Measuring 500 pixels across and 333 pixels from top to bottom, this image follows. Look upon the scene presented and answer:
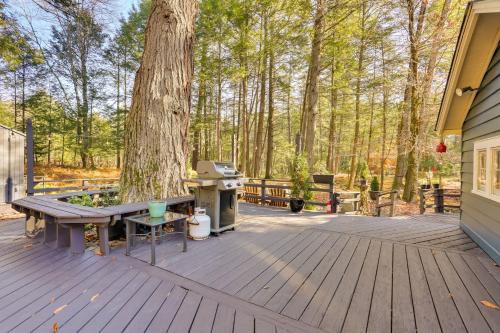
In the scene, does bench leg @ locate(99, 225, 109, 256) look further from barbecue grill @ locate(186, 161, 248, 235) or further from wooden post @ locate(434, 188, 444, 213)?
wooden post @ locate(434, 188, 444, 213)

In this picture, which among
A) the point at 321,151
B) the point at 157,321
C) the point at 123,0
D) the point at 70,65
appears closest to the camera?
the point at 157,321

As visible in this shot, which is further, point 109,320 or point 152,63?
point 152,63

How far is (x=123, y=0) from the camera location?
6.10 metres

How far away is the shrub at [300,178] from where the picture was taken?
561 centimetres

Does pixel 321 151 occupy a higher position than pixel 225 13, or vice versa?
pixel 225 13

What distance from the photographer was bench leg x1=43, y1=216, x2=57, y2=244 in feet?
10.4

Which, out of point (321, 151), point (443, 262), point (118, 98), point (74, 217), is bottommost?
point (443, 262)

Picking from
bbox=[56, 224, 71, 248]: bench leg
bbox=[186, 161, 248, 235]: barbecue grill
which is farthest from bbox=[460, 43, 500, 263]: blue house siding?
bbox=[56, 224, 71, 248]: bench leg

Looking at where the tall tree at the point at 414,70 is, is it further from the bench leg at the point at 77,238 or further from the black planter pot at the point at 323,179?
the bench leg at the point at 77,238

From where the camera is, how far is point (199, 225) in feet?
11.1

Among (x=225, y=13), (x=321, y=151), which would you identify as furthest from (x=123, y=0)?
(x=321, y=151)

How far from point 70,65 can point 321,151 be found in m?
18.0

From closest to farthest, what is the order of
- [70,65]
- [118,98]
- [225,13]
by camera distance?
[225,13] < [70,65] < [118,98]

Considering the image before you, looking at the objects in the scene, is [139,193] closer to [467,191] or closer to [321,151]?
[467,191]
